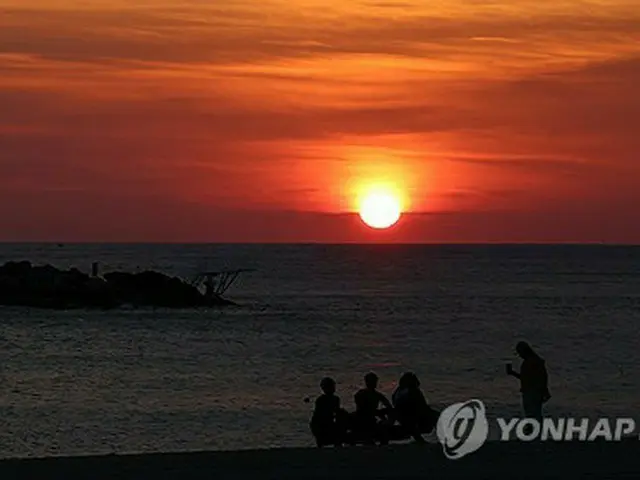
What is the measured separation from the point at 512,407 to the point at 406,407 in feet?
75.2

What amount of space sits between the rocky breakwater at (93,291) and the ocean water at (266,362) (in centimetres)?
169

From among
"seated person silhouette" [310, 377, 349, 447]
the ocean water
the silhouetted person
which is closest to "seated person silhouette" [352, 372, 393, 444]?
"seated person silhouette" [310, 377, 349, 447]

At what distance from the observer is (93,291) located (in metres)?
84.4

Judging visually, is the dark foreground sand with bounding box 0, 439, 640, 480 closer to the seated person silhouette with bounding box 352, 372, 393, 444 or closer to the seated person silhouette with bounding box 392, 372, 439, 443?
the seated person silhouette with bounding box 352, 372, 393, 444

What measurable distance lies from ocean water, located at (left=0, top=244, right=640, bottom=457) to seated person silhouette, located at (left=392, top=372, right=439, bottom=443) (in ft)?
45.8

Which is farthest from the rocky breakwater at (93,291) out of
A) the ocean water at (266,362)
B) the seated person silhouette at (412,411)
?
the seated person silhouette at (412,411)

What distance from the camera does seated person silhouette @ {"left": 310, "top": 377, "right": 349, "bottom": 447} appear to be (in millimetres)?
16438

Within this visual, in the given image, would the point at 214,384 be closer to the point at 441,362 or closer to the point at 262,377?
the point at 262,377

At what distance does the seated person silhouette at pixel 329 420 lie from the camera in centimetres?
1644

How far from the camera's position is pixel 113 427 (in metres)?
34.2

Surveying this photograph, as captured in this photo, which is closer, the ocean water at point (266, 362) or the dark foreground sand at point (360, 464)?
the dark foreground sand at point (360, 464)

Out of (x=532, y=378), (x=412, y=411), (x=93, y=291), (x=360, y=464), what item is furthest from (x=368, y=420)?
(x=93, y=291)

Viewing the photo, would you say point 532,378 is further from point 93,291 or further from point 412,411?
point 93,291

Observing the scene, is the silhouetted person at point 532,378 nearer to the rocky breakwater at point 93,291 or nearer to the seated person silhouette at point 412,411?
the seated person silhouette at point 412,411
